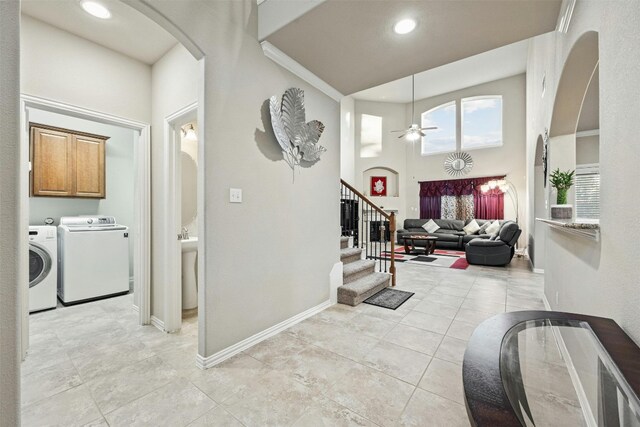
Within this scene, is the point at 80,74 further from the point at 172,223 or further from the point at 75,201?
the point at 75,201

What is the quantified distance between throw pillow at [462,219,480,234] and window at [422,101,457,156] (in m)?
2.71

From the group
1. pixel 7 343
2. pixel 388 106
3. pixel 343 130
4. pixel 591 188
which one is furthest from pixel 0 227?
pixel 388 106

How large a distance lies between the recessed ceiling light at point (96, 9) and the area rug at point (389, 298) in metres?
3.73

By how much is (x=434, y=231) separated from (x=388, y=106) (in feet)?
16.5

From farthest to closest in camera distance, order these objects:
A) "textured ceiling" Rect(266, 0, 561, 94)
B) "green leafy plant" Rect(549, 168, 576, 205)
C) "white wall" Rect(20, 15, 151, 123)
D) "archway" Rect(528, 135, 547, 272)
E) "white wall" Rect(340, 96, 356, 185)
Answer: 1. "white wall" Rect(340, 96, 356, 185)
2. "archway" Rect(528, 135, 547, 272)
3. "green leafy plant" Rect(549, 168, 576, 205)
4. "white wall" Rect(20, 15, 151, 123)
5. "textured ceiling" Rect(266, 0, 561, 94)

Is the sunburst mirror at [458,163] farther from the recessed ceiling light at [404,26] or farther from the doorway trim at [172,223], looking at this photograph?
the doorway trim at [172,223]

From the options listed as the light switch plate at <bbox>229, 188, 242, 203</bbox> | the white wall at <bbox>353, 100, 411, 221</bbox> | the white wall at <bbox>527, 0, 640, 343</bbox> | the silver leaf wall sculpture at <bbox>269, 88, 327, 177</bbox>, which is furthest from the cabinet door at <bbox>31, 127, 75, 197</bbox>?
the white wall at <bbox>353, 100, 411, 221</bbox>

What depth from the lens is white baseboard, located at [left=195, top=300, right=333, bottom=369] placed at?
6.25 ft

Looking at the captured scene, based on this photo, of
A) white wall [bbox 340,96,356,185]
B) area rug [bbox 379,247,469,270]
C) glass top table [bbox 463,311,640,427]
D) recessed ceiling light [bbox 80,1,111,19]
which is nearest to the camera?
Result: glass top table [bbox 463,311,640,427]

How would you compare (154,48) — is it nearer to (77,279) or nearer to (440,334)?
(77,279)

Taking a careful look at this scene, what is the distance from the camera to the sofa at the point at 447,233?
7546 mm

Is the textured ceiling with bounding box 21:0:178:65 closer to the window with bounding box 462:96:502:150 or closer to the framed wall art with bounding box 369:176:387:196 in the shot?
the framed wall art with bounding box 369:176:387:196

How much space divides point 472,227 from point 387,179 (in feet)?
11.3

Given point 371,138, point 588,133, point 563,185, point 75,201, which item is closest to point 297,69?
point 563,185
